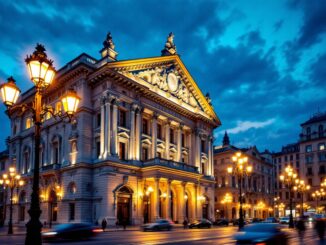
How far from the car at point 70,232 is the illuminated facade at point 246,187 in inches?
1952

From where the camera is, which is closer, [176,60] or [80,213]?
[80,213]

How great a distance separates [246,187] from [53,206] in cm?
4937

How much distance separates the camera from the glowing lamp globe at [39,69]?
442 inches

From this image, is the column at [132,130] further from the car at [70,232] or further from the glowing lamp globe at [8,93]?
the glowing lamp globe at [8,93]

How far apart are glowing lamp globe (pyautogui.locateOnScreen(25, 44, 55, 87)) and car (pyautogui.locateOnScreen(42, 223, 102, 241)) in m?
14.4

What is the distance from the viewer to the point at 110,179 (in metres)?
43.0

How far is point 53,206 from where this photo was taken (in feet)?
160

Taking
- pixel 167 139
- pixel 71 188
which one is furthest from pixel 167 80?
pixel 71 188

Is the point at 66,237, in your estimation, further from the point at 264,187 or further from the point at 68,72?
the point at 264,187

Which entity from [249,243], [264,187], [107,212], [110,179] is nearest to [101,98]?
[110,179]

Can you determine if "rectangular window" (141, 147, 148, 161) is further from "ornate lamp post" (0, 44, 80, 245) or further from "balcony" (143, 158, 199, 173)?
"ornate lamp post" (0, 44, 80, 245)

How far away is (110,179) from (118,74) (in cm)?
1303

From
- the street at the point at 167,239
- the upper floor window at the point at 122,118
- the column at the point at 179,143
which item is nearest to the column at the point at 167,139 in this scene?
the column at the point at 179,143

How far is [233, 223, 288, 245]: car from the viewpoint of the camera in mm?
13797
